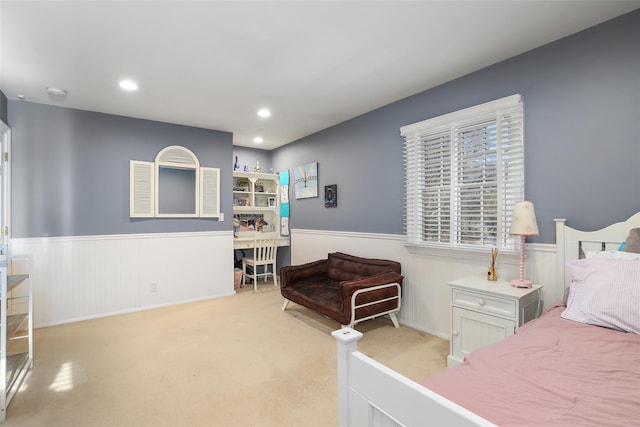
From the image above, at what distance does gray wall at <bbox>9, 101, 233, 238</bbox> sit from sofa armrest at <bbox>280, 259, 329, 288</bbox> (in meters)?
1.71

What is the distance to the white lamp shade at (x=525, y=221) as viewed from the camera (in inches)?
87.1

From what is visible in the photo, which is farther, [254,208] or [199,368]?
[254,208]

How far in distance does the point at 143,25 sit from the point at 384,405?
261 cm

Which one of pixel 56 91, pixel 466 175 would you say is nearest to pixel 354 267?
pixel 466 175

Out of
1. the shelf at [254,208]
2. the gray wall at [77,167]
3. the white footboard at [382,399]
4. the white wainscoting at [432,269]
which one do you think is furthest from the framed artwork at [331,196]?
the white footboard at [382,399]

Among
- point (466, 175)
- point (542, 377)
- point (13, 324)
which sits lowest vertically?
point (13, 324)

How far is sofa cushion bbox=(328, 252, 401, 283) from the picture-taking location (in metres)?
3.44

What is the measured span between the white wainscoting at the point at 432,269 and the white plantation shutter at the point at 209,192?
74.6 inches

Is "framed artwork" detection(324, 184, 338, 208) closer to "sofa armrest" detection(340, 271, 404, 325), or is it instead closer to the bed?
"sofa armrest" detection(340, 271, 404, 325)

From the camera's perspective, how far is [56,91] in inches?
124

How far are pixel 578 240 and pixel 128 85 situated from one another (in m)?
4.09

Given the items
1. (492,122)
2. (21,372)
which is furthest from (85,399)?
(492,122)

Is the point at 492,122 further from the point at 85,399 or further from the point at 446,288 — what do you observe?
the point at 85,399

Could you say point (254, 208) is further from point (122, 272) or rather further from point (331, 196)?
point (122, 272)
